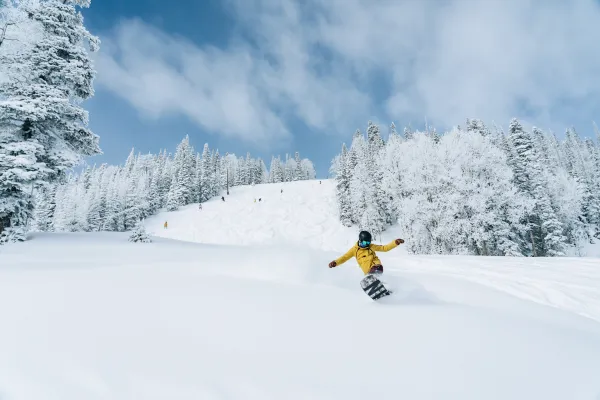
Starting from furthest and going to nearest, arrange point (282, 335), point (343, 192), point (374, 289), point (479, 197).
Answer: point (343, 192)
point (479, 197)
point (374, 289)
point (282, 335)

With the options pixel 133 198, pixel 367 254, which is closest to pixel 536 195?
pixel 367 254

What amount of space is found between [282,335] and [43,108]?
13703 mm

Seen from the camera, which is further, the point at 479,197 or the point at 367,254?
the point at 479,197

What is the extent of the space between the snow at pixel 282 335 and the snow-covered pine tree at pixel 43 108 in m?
5.98

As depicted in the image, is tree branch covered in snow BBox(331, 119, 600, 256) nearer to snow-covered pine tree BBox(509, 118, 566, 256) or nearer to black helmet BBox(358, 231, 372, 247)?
snow-covered pine tree BBox(509, 118, 566, 256)

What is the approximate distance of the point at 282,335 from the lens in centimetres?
338

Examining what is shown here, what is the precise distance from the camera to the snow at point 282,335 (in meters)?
2.48

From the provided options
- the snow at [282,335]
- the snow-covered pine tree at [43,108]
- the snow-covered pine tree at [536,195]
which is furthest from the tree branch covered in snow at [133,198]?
the snow-covered pine tree at [536,195]

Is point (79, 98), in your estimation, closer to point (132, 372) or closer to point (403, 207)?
point (132, 372)

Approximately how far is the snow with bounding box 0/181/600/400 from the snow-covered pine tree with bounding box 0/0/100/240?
235 inches

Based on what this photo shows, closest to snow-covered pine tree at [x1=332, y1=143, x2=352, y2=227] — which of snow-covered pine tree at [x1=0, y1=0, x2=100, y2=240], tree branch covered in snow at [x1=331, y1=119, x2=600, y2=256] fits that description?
tree branch covered in snow at [x1=331, y1=119, x2=600, y2=256]

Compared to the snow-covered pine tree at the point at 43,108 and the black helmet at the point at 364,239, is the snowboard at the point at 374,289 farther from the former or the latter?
the snow-covered pine tree at the point at 43,108

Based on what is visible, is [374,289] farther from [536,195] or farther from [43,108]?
[536,195]

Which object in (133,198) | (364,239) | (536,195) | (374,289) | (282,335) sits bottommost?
(282,335)
